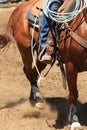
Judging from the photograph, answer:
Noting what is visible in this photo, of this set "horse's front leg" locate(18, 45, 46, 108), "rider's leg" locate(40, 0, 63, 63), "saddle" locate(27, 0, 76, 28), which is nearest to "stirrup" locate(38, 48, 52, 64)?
"rider's leg" locate(40, 0, 63, 63)

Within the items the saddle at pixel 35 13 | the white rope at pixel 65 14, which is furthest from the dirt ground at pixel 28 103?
the white rope at pixel 65 14

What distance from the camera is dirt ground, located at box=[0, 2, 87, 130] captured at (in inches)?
222

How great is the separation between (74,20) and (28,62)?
1482 mm

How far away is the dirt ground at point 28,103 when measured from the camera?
18.5 ft

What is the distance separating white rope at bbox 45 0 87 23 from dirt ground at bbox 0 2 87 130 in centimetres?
135

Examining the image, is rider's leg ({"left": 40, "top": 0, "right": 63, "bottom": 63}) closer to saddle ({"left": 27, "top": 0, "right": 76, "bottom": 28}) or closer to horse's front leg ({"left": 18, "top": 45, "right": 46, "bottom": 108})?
saddle ({"left": 27, "top": 0, "right": 76, "bottom": 28})

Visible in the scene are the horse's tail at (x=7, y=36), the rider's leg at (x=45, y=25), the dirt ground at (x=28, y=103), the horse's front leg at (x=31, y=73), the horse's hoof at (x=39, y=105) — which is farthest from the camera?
the horse's tail at (x=7, y=36)

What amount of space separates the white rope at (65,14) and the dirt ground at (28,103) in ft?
4.43

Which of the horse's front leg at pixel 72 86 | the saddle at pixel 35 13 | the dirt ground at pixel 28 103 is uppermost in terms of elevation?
the saddle at pixel 35 13

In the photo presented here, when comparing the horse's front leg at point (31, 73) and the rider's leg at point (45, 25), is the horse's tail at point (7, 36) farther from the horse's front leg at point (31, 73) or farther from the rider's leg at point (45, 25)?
the rider's leg at point (45, 25)

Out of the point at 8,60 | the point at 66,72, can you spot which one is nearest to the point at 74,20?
the point at 66,72

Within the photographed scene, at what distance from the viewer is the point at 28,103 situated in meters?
6.49

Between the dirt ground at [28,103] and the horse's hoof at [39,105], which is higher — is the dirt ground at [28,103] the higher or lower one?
the lower one

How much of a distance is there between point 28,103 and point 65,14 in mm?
1797
